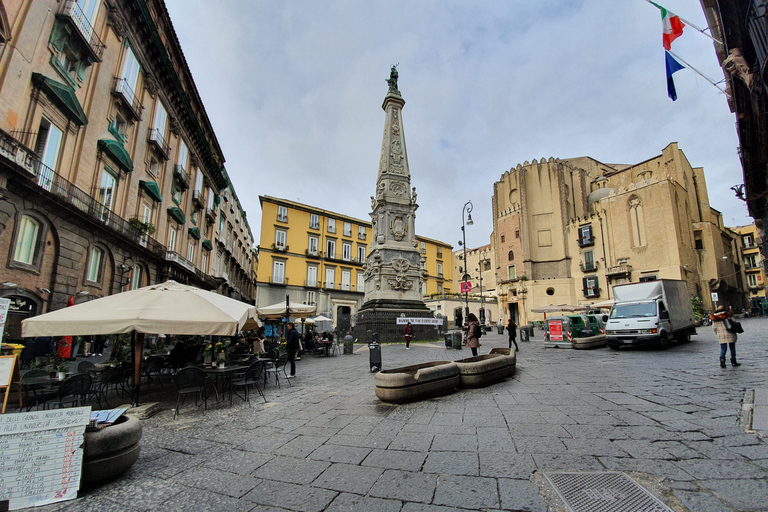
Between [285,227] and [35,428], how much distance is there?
3427 centimetres

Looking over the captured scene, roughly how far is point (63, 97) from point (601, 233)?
3916 centimetres

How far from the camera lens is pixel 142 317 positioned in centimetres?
524

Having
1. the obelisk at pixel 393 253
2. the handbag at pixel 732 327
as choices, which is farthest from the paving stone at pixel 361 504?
the obelisk at pixel 393 253

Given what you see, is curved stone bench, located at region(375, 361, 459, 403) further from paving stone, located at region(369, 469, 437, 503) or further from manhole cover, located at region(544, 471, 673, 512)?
manhole cover, located at region(544, 471, 673, 512)

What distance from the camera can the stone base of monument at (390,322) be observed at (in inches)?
709

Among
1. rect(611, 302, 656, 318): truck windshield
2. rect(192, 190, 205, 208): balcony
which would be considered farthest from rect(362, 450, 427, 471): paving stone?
rect(192, 190, 205, 208): balcony

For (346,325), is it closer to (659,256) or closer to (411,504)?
(411,504)

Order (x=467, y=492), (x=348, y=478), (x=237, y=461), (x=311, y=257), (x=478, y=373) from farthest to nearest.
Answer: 1. (x=311, y=257)
2. (x=478, y=373)
3. (x=237, y=461)
4. (x=348, y=478)
5. (x=467, y=492)

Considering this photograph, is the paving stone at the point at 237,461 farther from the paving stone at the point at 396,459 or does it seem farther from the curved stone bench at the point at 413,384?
the curved stone bench at the point at 413,384

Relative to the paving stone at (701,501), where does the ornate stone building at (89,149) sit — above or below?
above

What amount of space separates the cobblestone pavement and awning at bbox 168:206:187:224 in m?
18.3

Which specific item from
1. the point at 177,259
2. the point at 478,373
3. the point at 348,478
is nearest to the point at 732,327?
the point at 478,373

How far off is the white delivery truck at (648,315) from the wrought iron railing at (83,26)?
71.1ft

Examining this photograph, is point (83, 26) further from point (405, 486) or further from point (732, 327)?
point (732, 327)
